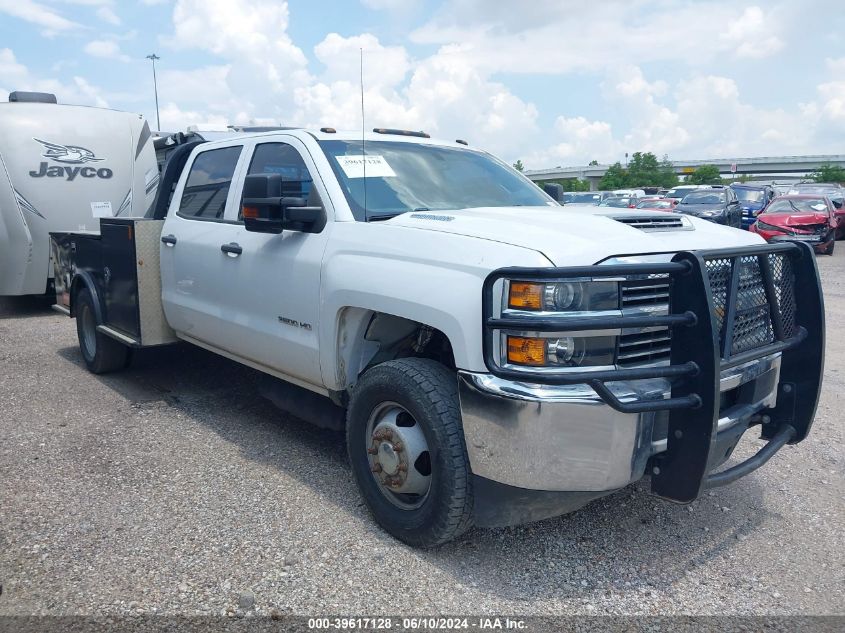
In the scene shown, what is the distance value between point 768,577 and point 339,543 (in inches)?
74.5

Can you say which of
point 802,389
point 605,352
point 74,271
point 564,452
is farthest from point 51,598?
point 74,271

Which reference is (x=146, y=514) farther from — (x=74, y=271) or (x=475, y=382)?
(x=74, y=271)

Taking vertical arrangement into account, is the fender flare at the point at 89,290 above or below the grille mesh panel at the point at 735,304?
below

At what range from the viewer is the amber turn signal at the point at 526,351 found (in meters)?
2.98

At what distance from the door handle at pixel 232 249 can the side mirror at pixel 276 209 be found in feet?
1.84

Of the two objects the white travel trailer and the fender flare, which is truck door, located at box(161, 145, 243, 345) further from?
the white travel trailer

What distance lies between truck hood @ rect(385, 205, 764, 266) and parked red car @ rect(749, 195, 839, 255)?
50.1 ft

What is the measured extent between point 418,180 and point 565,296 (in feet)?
5.56

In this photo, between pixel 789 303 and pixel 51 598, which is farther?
pixel 789 303

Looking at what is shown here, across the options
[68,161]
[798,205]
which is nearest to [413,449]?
[68,161]

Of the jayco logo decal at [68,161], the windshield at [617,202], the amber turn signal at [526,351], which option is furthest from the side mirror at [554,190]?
the windshield at [617,202]

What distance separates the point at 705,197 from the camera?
21.2m

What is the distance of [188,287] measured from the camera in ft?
17.6

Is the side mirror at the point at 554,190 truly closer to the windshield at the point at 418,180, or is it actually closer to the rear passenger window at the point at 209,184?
the windshield at the point at 418,180
